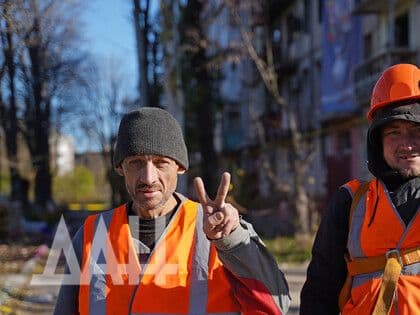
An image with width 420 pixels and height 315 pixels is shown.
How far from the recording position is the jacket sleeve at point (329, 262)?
2.86 m

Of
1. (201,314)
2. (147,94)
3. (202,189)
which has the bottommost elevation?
(201,314)

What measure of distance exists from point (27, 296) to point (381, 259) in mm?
6993

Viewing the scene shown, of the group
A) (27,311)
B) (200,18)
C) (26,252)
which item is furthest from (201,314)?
(200,18)

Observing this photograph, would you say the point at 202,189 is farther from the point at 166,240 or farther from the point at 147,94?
the point at 147,94

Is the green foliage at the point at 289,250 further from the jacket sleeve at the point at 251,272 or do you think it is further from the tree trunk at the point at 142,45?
the jacket sleeve at the point at 251,272

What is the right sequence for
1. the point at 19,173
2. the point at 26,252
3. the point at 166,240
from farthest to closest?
the point at 19,173 → the point at 26,252 → the point at 166,240

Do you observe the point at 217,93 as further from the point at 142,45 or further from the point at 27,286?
the point at 27,286

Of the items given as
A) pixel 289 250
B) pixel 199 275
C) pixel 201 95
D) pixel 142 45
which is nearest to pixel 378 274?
pixel 199 275

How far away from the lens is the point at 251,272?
250 cm

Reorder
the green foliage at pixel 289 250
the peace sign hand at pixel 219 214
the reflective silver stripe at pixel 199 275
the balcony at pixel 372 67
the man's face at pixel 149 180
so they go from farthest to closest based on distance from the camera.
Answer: the balcony at pixel 372 67, the green foliage at pixel 289 250, the man's face at pixel 149 180, the reflective silver stripe at pixel 199 275, the peace sign hand at pixel 219 214

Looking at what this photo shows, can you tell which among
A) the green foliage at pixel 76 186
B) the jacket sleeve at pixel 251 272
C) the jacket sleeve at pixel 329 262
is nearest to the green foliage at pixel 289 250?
the jacket sleeve at pixel 329 262

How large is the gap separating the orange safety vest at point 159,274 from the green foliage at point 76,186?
4019cm

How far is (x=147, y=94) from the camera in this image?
14648mm

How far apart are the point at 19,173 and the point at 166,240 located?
20305 millimetres
